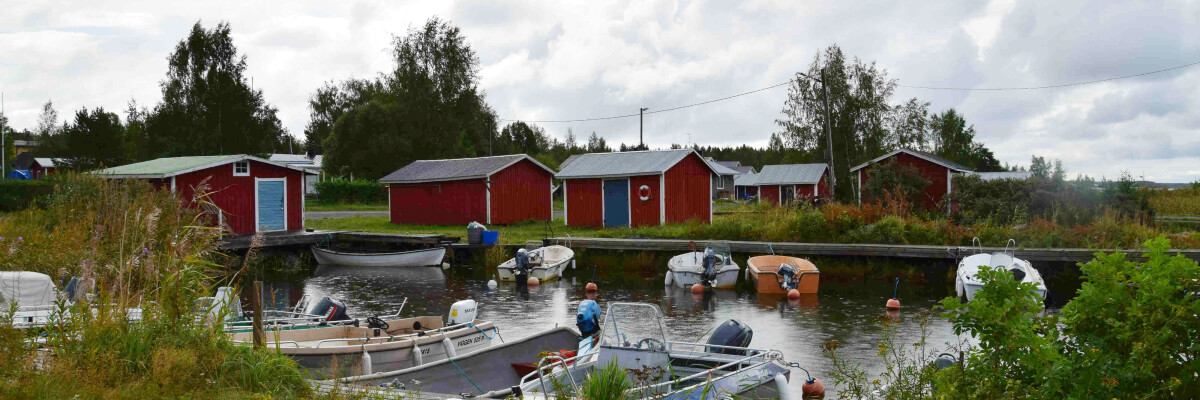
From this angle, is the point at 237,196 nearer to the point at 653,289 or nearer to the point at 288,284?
the point at 288,284

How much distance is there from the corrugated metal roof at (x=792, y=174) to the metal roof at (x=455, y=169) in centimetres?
2057

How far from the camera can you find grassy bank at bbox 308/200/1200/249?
69.2ft

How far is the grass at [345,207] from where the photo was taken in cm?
4878

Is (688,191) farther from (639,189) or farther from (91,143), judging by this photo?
(91,143)

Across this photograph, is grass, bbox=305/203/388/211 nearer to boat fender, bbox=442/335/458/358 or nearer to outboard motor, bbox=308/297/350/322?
outboard motor, bbox=308/297/350/322

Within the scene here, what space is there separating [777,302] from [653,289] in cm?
355

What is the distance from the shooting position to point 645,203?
97.9 feet

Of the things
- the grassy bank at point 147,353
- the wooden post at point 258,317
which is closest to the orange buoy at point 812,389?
the grassy bank at point 147,353

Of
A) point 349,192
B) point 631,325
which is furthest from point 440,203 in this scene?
point 631,325

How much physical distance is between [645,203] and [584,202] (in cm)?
269

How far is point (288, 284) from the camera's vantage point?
2397cm

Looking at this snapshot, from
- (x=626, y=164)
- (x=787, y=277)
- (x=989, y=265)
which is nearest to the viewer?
(x=989, y=265)

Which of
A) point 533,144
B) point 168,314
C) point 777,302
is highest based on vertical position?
point 533,144

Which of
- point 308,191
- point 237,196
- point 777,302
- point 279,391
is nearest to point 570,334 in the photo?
point 279,391
